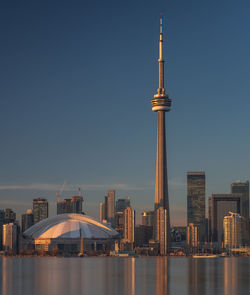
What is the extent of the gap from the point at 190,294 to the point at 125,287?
1644 centimetres

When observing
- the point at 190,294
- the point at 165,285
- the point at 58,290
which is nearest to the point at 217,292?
the point at 190,294

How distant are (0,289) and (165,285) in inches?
1037

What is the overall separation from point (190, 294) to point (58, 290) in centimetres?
2019

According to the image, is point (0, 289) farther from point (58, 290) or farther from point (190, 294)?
point (190, 294)

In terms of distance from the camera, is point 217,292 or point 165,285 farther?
point 165,285

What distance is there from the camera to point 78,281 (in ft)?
368

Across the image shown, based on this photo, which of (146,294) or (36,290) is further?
(36,290)

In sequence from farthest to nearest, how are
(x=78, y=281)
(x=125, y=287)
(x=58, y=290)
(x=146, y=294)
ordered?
(x=78, y=281), (x=125, y=287), (x=58, y=290), (x=146, y=294)

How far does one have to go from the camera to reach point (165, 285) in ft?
333

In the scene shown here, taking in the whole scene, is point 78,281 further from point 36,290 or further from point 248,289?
point 248,289

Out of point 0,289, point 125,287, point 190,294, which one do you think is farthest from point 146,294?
point 0,289

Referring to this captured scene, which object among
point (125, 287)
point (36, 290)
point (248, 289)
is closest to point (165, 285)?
point (125, 287)

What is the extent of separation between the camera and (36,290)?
306 ft

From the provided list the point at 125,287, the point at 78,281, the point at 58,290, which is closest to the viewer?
the point at 58,290
